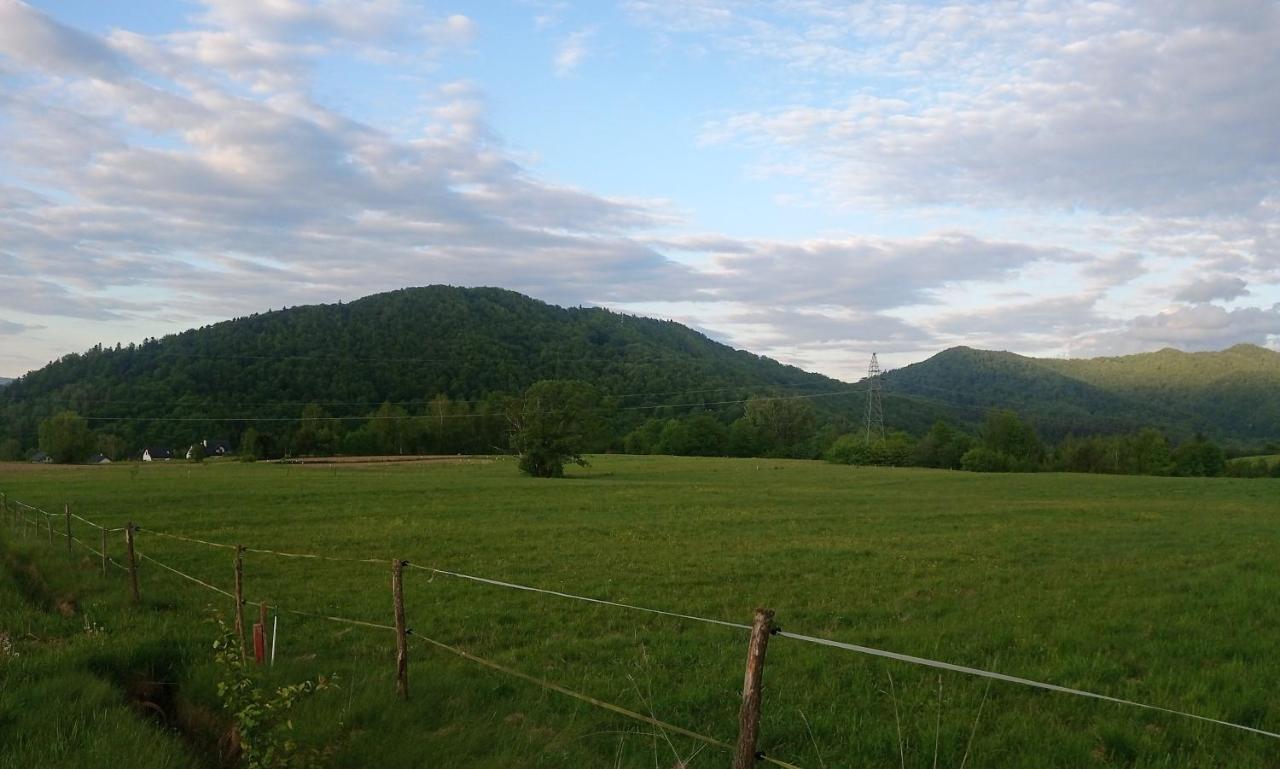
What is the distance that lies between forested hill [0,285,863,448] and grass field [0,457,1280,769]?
11572 cm

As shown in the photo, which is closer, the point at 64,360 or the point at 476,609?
the point at 476,609

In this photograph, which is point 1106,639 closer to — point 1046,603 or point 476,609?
point 1046,603

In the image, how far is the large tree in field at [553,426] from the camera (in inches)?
2493

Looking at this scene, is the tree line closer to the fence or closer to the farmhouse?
the farmhouse

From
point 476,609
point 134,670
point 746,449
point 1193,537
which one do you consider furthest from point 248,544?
point 746,449

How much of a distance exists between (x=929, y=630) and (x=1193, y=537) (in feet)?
54.8

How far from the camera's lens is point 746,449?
392 ft

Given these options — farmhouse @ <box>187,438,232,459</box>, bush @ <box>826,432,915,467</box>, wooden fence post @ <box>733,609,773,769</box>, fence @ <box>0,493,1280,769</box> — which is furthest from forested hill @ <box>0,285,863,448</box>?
wooden fence post @ <box>733,609,773,769</box>

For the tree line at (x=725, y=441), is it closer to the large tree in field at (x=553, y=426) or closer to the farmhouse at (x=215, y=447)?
the farmhouse at (x=215, y=447)

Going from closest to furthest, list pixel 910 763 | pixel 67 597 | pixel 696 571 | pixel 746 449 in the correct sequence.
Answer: pixel 910 763
pixel 67 597
pixel 696 571
pixel 746 449

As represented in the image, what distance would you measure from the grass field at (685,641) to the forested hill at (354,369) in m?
116

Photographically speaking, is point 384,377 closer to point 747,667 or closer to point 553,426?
point 553,426

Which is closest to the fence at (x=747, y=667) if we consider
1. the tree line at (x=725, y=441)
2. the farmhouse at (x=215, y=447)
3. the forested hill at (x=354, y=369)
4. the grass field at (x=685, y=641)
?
the grass field at (x=685, y=641)

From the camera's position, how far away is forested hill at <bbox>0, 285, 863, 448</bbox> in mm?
126500
